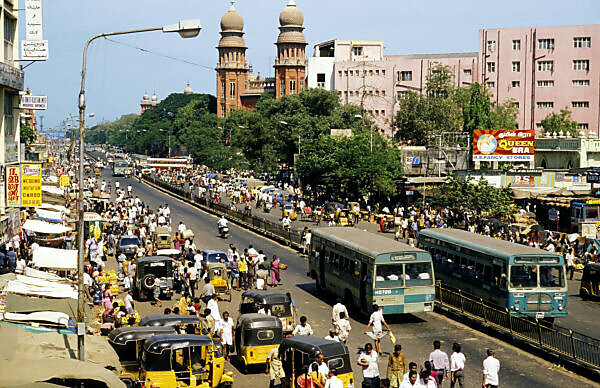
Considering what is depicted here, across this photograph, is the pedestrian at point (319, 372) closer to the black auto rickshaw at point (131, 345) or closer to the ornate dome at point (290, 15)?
the black auto rickshaw at point (131, 345)

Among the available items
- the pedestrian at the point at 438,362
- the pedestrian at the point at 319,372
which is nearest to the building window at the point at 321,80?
the pedestrian at the point at 438,362

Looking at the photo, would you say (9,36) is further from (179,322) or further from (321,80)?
(321,80)

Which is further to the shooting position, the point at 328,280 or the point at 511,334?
the point at 328,280

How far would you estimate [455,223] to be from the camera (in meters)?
49.9

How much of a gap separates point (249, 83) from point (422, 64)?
248ft

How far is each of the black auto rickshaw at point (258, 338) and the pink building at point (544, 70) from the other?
3388 inches

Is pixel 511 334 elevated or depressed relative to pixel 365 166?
depressed

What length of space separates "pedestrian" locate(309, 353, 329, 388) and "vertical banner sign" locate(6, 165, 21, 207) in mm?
15599

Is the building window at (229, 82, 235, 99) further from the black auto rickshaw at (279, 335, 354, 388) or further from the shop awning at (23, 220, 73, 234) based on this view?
the black auto rickshaw at (279, 335, 354, 388)

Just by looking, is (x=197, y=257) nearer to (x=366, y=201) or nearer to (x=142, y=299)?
(x=142, y=299)

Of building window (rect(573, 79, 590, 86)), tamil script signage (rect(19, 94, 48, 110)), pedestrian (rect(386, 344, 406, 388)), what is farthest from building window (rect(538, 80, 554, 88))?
pedestrian (rect(386, 344, 406, 388))

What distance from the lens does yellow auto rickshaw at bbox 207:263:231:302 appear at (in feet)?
92.9

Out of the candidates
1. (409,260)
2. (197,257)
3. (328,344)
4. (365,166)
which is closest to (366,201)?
(365,166)

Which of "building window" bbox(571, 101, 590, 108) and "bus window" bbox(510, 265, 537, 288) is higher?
"building window" bbox(571, 101, 590, 108)
